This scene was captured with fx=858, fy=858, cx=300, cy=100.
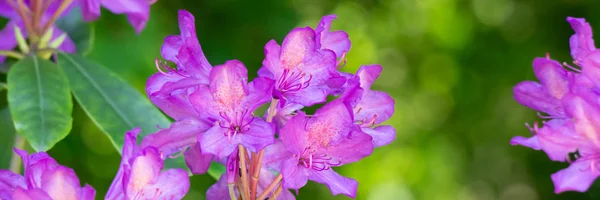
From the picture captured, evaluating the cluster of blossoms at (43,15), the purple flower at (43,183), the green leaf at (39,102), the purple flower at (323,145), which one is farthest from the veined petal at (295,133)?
the cluster of blossoms at (43,15)

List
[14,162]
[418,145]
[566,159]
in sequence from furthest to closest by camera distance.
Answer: [418,145] < [14,162] < [566,159]

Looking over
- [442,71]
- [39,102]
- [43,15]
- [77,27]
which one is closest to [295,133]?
[39,102]

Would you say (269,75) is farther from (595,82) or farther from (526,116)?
(526,116)

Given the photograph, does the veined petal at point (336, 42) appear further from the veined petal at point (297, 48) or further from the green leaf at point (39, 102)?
the green leaf at point (39, 102)

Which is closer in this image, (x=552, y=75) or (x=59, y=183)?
(x=59, y=183)

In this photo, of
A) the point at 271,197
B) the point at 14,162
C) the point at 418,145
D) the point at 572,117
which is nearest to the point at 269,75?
the point at 271,197

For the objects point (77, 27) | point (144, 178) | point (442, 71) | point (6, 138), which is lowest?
point (442, 71)

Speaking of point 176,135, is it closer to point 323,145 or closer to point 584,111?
point 323,145
